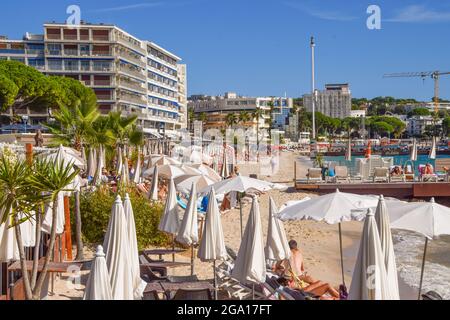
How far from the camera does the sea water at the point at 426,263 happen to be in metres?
13.4

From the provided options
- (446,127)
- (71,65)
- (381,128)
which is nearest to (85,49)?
(71,65)

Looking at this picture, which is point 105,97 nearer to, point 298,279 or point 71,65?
point 71,65

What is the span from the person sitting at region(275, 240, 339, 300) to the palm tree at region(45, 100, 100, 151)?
14.4m

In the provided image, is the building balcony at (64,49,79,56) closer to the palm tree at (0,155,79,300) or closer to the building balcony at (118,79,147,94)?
the building balcony at (118,79,147,94)

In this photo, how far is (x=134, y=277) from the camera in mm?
7488

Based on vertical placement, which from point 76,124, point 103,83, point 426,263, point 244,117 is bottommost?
point 426,263

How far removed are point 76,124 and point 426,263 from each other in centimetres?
1544

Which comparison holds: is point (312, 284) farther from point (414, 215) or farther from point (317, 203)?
point (414, 215)

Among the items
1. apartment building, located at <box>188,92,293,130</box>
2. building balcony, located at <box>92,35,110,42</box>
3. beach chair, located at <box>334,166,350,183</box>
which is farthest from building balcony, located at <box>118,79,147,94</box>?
beach chair, located at <box>334,166,350,183</box>

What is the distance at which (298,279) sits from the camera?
10688 millimetres

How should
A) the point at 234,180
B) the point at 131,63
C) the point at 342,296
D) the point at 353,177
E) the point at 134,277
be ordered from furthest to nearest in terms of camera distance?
the point at 131,63 < the point at 353,177 < the point at 234,180 < the point at 342,296 < the point at 134,277
